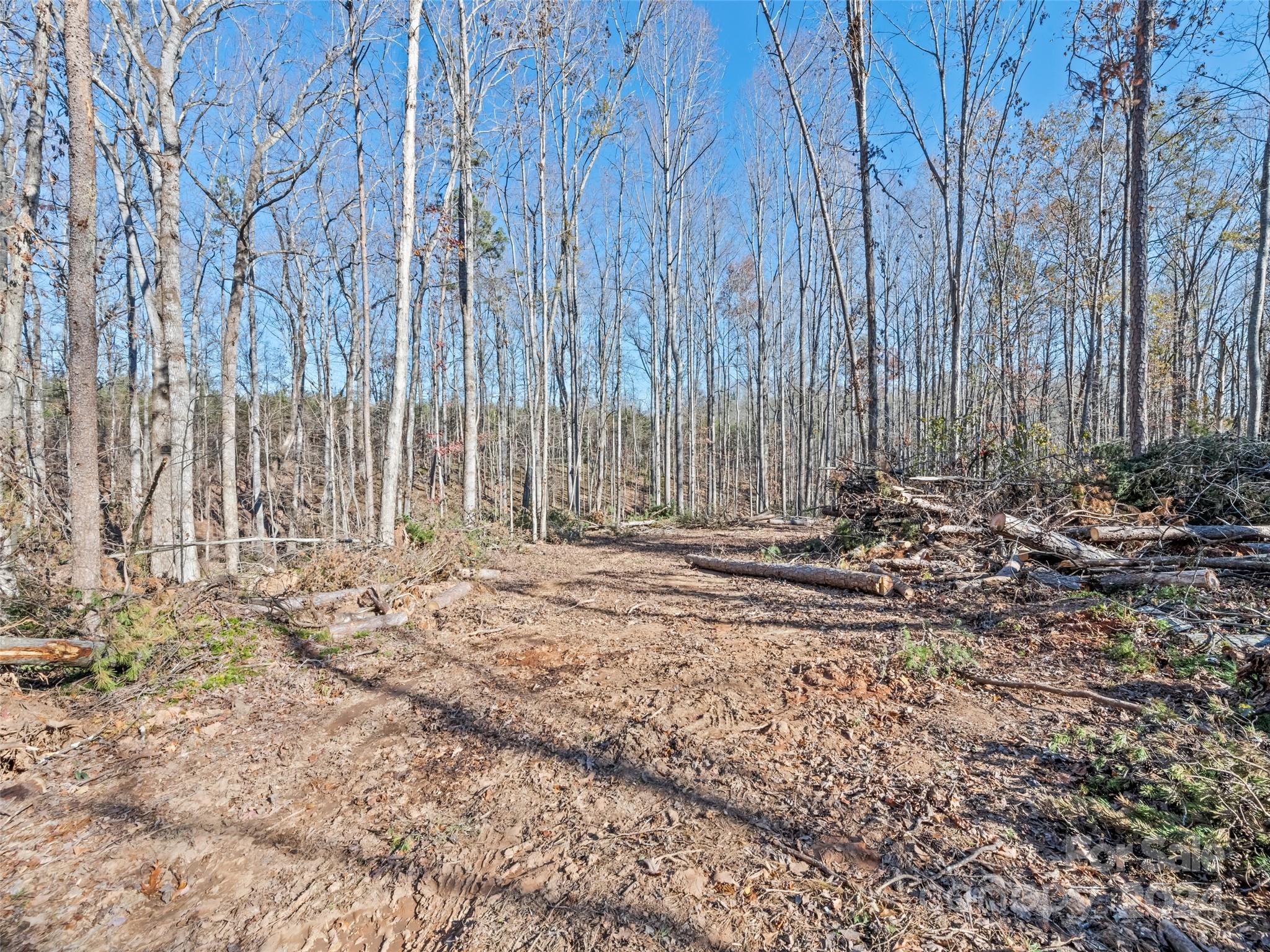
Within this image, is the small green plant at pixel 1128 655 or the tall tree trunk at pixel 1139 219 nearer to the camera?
the small green plant at pixel 1128 655

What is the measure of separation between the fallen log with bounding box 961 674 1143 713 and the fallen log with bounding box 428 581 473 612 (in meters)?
5.14

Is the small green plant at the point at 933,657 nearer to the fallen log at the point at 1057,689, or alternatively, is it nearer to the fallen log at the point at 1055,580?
the fallen log at the point at 1057,689

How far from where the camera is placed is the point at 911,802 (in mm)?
2406

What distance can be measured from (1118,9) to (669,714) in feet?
43.1

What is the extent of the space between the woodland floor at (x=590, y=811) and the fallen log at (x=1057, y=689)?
0.28ft

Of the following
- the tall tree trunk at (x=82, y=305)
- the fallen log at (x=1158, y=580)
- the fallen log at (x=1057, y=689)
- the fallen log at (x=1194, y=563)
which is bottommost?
the fallen log at (x=1057, y=689)

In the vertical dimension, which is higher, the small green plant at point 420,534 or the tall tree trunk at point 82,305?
the tall tree trunk at point 82,305

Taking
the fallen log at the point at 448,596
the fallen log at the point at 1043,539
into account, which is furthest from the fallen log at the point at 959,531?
the fallen log at the point at 448,596

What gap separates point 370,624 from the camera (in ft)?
17.4

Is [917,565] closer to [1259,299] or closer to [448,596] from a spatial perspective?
[448,596]

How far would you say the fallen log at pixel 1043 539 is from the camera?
5387 mm

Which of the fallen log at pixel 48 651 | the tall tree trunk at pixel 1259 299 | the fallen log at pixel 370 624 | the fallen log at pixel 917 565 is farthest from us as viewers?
the tall tree trunk at pixel 1259 299

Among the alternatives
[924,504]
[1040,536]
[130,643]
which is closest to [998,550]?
[1040,536]

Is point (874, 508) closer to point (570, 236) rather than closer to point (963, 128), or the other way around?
point (963, 128)
